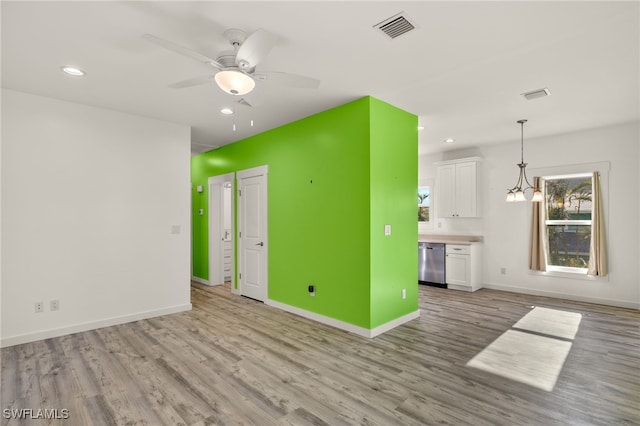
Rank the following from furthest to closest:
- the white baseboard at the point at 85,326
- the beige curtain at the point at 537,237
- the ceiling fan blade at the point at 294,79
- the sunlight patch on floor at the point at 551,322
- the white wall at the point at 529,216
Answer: the beige curtain at the point at 537,237 < the white wall at the point at 529,216 < the sunlight patch on floor at the point at 551,322 < the white baseboard at the point at 85,326 < the ceiling fan blade at the point at 294,79

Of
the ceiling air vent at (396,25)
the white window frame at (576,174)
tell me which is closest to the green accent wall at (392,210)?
the ceiling air vent at (396,25)

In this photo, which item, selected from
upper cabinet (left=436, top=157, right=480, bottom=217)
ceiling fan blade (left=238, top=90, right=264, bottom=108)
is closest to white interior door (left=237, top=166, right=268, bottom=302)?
ceiling fan blade (left=238, top=90, right=264, bottom=108)

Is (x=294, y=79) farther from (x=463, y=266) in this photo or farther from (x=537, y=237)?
(x=537, y=237)

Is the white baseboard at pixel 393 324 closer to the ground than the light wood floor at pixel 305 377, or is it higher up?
higher up

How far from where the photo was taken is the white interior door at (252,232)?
17.0 feet

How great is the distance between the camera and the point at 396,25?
2377 millimetres

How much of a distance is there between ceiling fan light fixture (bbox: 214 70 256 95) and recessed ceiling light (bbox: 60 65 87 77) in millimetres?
1745

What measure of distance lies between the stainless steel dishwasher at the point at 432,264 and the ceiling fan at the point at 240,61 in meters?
4.74

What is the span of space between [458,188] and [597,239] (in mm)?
2303

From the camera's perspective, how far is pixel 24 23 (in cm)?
235

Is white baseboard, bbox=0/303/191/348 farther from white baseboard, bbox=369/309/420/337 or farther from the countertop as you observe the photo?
the countertop

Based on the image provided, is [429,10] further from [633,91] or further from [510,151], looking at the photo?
[510,151]

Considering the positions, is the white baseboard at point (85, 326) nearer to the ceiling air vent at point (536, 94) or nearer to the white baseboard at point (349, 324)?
the white baseboard at point (349, 324)

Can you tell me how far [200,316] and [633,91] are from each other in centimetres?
592
